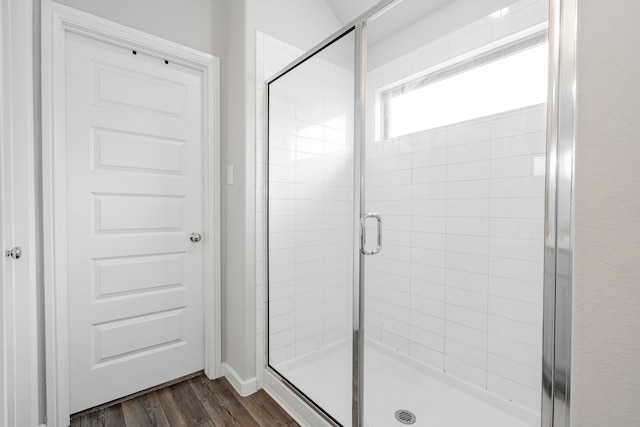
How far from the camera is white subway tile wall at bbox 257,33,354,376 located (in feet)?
6.04

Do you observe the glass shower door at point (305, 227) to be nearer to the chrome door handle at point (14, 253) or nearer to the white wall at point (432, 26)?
the white wall at point (432, 26)

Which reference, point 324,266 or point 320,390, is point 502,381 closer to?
point 320,390

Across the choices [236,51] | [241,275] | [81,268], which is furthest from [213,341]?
[236,51]

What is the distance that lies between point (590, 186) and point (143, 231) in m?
1.96

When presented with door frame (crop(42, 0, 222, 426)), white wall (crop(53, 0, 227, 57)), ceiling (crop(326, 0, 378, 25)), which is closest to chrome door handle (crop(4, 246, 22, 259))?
door frame (crop(42, 0, 222, 426))

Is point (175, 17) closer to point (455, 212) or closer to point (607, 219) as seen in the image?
point (455, 212)

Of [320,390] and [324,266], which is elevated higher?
[324,266]

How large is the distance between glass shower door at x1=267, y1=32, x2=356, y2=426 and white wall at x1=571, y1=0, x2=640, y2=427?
1.20 meters

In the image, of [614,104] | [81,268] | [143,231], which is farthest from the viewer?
[143,231]

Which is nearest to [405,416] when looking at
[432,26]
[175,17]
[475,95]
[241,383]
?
[241,383]

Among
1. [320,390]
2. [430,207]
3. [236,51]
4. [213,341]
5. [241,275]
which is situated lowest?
[320,390]

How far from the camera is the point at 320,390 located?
1629 millimetres

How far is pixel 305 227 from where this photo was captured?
192 centimetres

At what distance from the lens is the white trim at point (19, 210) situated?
1190mm
